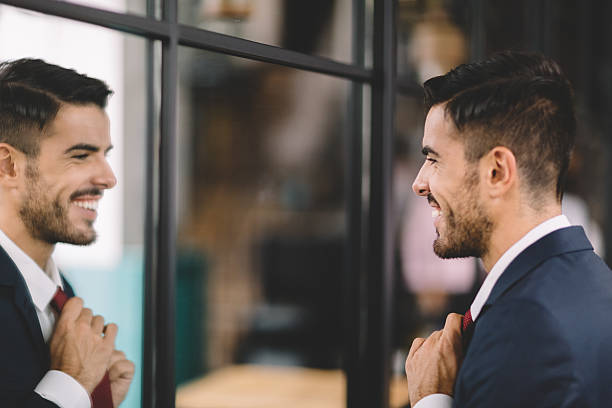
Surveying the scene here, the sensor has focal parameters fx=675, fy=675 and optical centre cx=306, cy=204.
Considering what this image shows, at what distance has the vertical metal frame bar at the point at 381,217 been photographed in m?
2.48

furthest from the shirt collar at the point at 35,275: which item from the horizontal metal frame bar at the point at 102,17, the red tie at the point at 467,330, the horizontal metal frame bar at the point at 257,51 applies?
the red tie at the point at 467,330

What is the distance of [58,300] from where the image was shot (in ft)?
5.22

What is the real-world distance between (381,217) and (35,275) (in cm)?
133

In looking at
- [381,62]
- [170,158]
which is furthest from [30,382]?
[381,62]

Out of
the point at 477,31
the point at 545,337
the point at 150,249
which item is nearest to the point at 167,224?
the point at 150,249

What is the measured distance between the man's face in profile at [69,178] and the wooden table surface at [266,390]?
2344 mm

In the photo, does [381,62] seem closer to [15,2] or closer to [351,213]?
[351,213]

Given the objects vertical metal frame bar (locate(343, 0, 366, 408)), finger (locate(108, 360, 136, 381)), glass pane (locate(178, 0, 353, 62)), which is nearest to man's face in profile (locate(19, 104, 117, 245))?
finger (locate(108, 360, 136, 381))

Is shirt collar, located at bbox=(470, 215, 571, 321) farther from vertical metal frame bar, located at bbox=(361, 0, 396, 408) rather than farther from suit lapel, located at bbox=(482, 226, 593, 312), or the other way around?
vertical metal frame bar, located at bbox=(361, 0, 396, 408)

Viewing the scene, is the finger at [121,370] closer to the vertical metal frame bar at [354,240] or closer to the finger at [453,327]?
the finger at [453,327]

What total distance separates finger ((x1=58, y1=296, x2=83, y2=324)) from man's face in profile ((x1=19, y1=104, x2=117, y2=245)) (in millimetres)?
141

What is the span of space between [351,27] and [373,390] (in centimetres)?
138

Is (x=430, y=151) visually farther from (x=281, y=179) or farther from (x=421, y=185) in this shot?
(x=281, y=179)

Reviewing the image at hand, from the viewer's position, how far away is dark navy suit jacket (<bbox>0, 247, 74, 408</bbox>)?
1.48 metres
